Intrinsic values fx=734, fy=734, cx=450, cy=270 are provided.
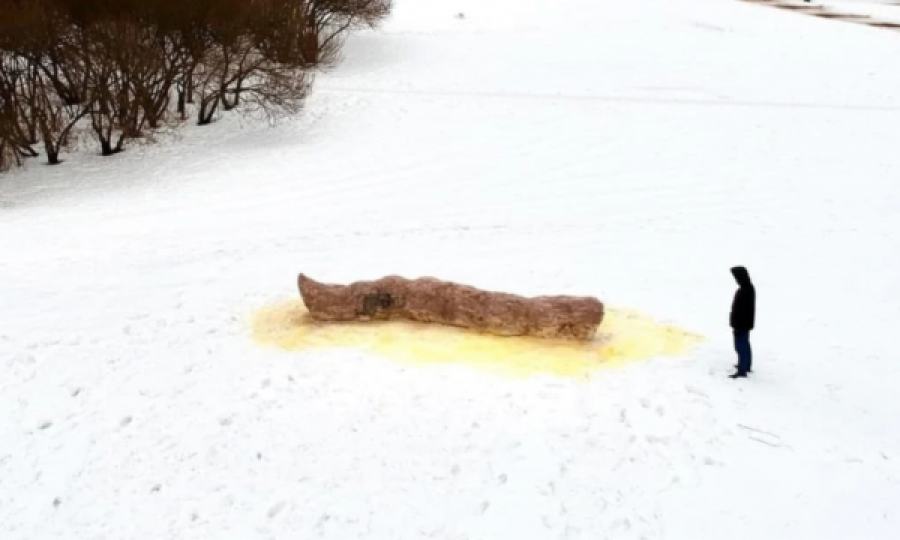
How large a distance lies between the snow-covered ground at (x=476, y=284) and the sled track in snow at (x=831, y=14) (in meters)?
12.7

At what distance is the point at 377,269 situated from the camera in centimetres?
1548

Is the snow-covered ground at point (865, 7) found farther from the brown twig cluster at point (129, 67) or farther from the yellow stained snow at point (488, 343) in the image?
the yellow stained snow at point (488, 343)

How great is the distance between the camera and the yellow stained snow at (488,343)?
10.8m

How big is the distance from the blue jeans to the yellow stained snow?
3.35 ft

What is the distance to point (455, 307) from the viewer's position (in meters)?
11.8

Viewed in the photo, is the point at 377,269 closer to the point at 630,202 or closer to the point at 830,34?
the point at 630,202

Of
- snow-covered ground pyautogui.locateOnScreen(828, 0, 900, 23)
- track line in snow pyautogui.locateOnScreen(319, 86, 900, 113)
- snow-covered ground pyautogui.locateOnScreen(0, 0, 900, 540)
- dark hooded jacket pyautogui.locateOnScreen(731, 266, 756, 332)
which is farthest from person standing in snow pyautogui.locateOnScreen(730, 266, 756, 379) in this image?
snow-covered ground pyautogui.locateOnScreen(828, 0, 900, 23)

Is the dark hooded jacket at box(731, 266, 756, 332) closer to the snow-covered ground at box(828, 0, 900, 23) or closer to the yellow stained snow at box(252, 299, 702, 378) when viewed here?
the yellow stained snow at box(252, 299, 702, 378)

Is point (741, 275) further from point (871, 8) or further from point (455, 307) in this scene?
point (871, 8)

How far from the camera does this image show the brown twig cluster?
A: 75.6 feet

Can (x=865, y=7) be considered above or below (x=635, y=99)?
above

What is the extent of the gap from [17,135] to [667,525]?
76.7ft

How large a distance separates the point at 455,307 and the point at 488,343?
0.83m

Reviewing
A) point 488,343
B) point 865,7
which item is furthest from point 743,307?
point 865,7
